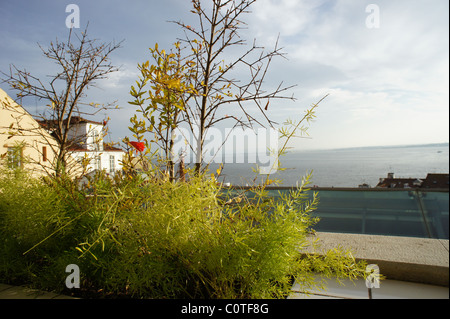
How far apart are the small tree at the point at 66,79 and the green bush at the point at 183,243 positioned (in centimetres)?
157

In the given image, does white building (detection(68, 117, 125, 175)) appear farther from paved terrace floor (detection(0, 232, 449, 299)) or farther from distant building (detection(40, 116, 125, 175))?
paved terrace floor (detection(0, 232, 449, 299))

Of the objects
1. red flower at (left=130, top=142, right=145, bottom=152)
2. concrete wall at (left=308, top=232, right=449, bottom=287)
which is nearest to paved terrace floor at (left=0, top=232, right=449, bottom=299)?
concrete wall at (left=308, top=232, right=449, bottom=287)

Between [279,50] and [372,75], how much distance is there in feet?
6.73

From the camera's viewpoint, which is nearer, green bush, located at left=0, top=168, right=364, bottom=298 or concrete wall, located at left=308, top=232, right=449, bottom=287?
green bush, located at left=0, top=168, right=364, bottom=298

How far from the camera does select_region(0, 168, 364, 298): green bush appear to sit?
1.02 metres

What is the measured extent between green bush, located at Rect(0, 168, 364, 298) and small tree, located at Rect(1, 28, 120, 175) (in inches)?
61.8

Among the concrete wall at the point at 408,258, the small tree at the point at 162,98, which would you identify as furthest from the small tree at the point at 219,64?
the concrete wall at the point at 408,258

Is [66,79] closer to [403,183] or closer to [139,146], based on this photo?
[139,146]

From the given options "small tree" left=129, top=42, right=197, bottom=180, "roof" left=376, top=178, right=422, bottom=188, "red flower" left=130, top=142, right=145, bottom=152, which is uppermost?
"small tree" left=129, top=42, right=197, bottom=180

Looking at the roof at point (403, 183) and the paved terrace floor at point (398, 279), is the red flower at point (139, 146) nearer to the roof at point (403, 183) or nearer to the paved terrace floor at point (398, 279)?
the paved terrace floor at point (398, 279)

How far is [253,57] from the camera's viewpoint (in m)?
1.64
